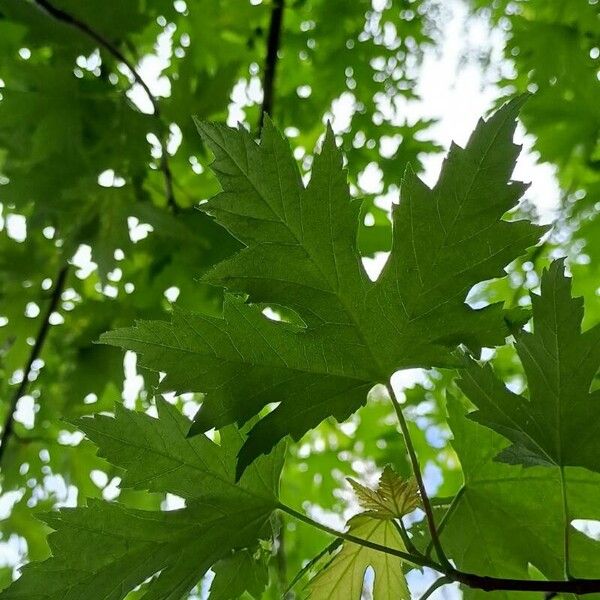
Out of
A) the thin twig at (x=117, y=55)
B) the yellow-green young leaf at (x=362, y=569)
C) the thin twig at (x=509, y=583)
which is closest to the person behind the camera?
the thin twig at (x=509, y=583)

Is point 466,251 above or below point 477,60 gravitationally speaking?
below

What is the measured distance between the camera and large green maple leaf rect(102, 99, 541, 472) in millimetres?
529

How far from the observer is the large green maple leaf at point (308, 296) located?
53cm

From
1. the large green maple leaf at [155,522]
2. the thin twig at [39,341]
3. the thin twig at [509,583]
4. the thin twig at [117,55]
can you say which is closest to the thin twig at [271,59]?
the thin twig at [117,55]

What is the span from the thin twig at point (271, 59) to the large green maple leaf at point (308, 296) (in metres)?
1.04

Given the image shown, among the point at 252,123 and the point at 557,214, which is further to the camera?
the point at 252,123

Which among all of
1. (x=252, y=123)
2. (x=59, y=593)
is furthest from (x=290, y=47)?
(x=59, y=593)

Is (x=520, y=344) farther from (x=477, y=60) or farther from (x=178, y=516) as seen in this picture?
(x=477, y=60)

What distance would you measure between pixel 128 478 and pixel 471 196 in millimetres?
354

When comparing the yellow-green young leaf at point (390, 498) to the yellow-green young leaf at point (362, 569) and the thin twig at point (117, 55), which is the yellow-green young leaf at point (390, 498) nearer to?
the yellow-green young leaf at point (362, 569)

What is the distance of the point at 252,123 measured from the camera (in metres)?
1.93

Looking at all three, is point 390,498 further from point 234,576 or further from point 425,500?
point 234,576

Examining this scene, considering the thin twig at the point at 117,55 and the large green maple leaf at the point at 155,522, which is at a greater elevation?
the thin twig at the point at 117,55

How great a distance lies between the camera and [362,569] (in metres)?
0.63
